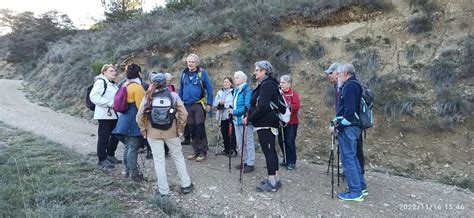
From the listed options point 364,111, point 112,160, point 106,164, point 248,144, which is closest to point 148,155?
point 112,160

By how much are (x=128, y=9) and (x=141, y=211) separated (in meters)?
22.9

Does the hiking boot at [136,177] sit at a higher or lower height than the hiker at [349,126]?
lower

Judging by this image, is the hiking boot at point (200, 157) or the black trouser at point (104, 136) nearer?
the black trouser at point (104, 136)

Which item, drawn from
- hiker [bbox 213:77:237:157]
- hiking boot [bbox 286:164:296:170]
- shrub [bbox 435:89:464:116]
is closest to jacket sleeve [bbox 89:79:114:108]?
hiker [bbox 213:77:237:157]

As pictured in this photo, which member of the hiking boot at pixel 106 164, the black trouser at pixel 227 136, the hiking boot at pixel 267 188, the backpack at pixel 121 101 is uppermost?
the backpack at pixel 121 101

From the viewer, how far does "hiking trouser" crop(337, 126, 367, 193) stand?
18.6 ft

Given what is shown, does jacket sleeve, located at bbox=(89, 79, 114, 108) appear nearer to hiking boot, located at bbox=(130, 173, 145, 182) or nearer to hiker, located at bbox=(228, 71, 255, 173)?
hiking boot, located at bbox=(130, 173, 145, 182)

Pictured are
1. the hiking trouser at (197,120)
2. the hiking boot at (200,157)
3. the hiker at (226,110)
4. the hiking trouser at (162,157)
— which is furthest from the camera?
the hiker at (226,110)

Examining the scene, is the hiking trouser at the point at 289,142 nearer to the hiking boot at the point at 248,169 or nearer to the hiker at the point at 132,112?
the hiking boot at the point at 248,169

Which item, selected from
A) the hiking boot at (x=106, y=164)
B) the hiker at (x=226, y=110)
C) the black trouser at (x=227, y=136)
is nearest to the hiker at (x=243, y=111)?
the hiker at (x=226, y=110)

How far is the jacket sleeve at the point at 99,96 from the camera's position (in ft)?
22.2

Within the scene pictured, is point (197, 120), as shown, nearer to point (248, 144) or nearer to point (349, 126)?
point (248, 144)

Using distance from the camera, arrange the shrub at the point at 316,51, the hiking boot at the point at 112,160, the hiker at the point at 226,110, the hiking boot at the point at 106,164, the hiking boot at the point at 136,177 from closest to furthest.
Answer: the hiking boot at the point at 136,177 < the hiking boot at the point at 106,164 < the hiking boot at the point at 112,160 < the hiker at the point at 226,110 < the shrub at the point at 316,51

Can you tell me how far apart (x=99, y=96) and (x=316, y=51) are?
8.18 m
